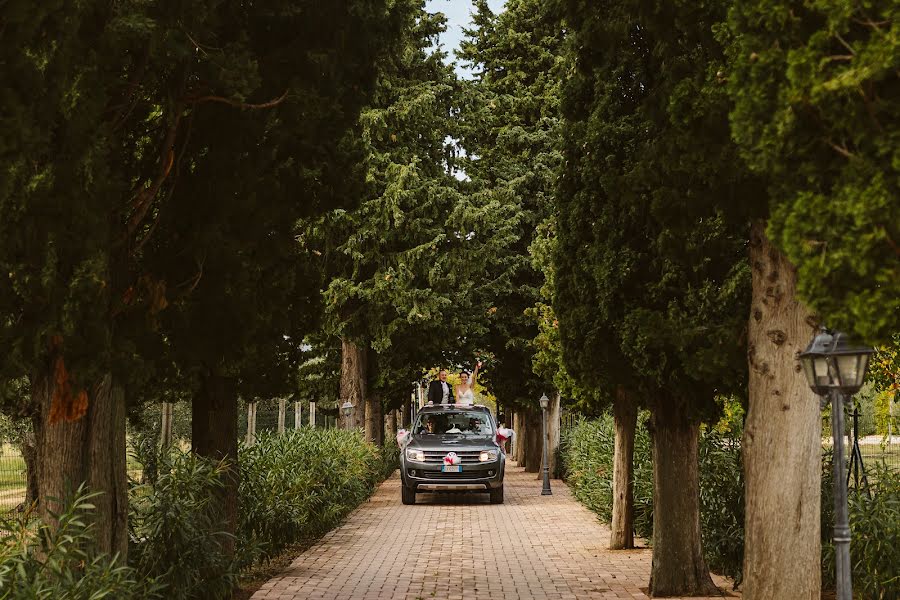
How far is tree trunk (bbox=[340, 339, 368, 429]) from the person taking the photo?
81.6 ft

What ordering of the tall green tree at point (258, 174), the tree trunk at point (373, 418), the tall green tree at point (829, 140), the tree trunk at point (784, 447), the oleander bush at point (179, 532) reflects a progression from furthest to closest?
1. the tree trunk at point (373, 418)
2. the tall green tree at point (258, 174)
3. the oleander bush at point (179, 532)
4. the tree trunk at point (784, 447)
5. the tall green tree at point (829, 140)

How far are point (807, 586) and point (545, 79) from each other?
25778 millimetres

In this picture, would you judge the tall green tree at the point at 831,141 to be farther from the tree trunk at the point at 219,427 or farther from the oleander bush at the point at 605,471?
the oleander bush at the point at 605,471

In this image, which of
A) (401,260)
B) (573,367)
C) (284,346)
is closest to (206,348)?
(284,346)

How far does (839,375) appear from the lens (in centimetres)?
629

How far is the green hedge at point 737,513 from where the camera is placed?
29.9 ft

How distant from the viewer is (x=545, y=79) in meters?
31.3

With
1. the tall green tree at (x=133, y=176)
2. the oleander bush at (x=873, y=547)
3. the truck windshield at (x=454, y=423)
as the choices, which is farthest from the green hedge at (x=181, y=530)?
the truck windshield at (x=454, y=423)

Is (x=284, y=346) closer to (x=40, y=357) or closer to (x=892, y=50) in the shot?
(x=40, y=357)

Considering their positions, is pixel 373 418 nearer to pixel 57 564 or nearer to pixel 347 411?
pixel 347 411

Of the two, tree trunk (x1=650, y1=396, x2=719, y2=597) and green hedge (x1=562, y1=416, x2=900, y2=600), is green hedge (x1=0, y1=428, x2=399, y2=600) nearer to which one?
tree trunk (x1=650, y1=396, x2=719, y2=597)

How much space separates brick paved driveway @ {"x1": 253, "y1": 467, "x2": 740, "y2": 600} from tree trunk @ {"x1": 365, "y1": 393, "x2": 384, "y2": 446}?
21.3ft

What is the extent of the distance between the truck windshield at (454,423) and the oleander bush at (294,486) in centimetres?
330

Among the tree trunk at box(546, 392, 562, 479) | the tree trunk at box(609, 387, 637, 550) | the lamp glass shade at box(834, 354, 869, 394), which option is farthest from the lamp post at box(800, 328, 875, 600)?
A: the tree trunk at box(546, 392, 562, 479)
